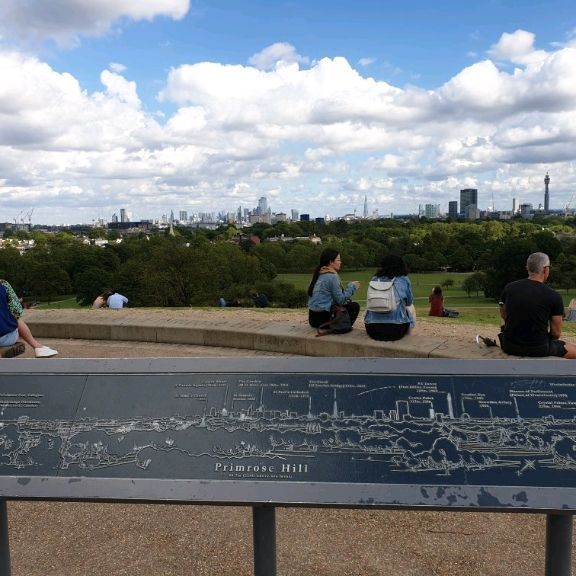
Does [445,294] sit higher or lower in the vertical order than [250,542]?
lower

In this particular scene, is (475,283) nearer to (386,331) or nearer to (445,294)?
(445,294)

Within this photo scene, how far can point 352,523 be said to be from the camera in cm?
415

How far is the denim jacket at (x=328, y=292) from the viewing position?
25.8ft

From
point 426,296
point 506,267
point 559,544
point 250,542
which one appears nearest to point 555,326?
point 559,544

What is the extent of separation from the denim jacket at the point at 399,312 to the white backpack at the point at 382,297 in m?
0.09

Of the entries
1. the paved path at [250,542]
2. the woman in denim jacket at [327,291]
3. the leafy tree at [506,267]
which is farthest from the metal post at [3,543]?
the leafy tree at [506,267]

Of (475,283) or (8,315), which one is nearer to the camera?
(8,315)

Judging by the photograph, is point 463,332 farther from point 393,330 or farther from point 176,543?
point 176,543

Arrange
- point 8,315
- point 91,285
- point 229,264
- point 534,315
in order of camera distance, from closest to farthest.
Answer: point 534,315
point 8,315
point 91,285
point 229,264

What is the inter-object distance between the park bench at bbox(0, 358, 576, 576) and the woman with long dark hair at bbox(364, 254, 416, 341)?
12.4 ft

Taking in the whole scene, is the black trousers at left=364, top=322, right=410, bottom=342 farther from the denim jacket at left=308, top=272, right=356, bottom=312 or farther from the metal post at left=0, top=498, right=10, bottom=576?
the metal post at left=0, top=498, right=10, bottom=576

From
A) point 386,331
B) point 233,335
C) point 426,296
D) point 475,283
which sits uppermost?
point 386,331

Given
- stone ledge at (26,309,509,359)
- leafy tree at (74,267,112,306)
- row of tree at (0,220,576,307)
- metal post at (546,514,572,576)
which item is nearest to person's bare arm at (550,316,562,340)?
stone ledge at (26,309,509,359)

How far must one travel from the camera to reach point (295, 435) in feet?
9.82
